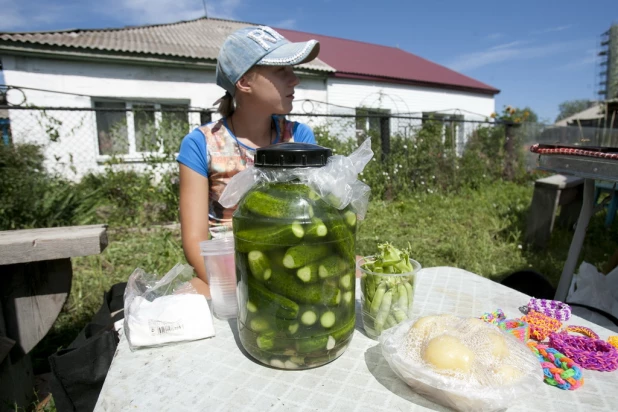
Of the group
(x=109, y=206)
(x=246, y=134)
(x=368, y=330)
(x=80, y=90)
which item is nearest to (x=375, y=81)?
(x=80, y=90)

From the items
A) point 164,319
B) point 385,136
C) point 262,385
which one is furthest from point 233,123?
point 385,136

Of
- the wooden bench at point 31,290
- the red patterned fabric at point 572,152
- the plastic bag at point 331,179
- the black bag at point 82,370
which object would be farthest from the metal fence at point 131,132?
the plastic bag at point 331,179

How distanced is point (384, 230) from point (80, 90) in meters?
6.70

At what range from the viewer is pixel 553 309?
1.09 m

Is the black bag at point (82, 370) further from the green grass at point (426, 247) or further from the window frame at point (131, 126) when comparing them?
the window frame at point (131, 126)

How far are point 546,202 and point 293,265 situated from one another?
4.21 metres

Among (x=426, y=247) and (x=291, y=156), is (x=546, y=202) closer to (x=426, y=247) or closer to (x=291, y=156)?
(x=426, y=247)

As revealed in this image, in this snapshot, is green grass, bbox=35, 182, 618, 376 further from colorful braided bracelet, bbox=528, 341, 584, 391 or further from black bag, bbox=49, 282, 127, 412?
colorful braided bracelet, bbox=528, 341, 584, 391

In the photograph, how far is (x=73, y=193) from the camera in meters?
5.18

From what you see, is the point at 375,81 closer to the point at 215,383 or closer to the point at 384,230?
the point at 384,230

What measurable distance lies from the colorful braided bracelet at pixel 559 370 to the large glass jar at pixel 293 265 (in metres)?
0.47

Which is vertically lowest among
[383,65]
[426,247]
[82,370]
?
[426,247]

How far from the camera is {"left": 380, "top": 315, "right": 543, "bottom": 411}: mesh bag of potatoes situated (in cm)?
71

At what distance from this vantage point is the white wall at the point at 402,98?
10830mm
